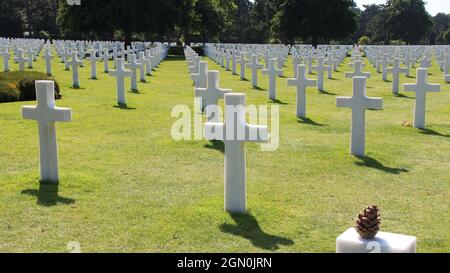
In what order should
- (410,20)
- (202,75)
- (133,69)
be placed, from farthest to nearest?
1. (410,20)
2. (133,69)
3. (202,75)

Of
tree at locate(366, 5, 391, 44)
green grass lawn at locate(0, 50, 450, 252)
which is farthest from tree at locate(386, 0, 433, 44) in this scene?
green grass lawn at locate(0, 50, 450, 252)

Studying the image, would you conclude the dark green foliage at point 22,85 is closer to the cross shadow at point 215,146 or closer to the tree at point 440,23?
the cross shadow at point 215,146

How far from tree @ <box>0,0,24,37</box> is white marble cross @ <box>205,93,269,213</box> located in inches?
2348

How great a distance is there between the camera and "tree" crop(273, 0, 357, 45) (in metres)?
51.6

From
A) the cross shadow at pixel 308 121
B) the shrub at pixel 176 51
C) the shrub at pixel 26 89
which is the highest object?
the shrub at pixel 176 51

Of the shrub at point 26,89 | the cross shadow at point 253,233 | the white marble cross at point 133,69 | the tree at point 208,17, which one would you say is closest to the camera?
the cross shadow at point 253,233

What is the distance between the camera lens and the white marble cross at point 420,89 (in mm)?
10570

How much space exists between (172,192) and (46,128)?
1.59 metres

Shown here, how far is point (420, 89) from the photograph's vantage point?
10.6m

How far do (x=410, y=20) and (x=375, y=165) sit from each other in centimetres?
7281

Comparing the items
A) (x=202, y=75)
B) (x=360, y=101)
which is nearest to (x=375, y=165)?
(x=360, y=101)

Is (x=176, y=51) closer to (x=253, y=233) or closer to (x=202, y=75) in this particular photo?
(x=202, y=75)

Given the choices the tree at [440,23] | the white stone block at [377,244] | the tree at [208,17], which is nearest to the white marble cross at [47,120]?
the white stone block at [377,244]

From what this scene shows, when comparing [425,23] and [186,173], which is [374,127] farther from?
[425,23]
